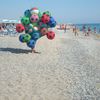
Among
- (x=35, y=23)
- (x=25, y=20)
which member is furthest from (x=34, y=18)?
(x=25, y=20)

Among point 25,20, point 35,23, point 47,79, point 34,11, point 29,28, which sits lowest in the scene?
point 47,79

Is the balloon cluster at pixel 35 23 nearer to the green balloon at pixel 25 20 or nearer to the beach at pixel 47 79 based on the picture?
the green balloon at pixel 25 20

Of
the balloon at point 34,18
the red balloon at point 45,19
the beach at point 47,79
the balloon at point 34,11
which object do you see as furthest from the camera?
the balloon at point 34,11

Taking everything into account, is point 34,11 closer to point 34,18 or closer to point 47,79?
point 34,18

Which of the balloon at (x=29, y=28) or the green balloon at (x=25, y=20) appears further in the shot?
the balloon at (x=29, y=28)

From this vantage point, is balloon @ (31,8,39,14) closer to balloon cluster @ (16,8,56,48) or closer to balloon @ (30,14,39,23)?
balloon cluster @ (16,8,56,48)

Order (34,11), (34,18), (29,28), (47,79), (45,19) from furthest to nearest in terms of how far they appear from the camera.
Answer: (29,28), (34,11), (34,18), (45,19), (47,79)

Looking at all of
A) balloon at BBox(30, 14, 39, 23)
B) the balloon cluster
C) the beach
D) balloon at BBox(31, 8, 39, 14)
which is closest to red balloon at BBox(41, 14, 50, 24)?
the balloon cluster

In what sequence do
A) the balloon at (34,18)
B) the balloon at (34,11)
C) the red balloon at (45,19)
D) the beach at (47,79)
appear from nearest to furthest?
the beach at (47,79) < the red balloon at (45,19) < the balloon at (34,18) < the balloon at (34,11)

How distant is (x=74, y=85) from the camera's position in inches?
353

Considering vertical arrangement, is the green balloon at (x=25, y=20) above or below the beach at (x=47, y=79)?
above

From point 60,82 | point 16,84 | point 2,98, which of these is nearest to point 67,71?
point 60,82

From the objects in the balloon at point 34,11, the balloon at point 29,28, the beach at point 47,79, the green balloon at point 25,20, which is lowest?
the beach at point 47,79

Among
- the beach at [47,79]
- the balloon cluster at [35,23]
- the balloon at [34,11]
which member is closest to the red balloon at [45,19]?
the balloon cluster at [35,23]
